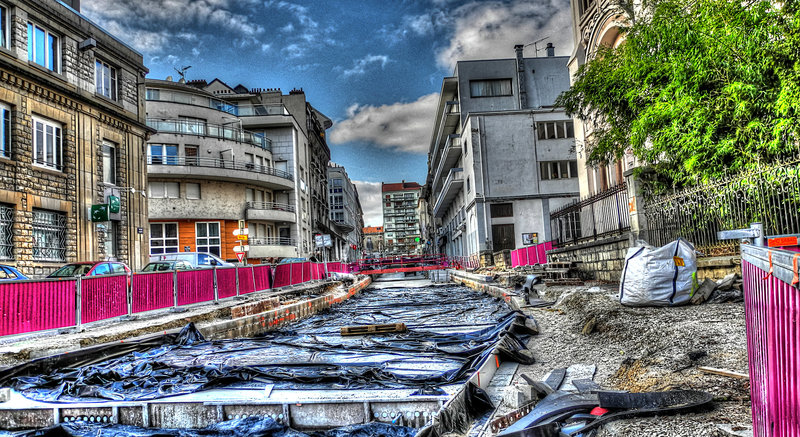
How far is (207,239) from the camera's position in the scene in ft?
116

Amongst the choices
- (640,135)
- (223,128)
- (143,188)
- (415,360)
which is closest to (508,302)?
(640,135)

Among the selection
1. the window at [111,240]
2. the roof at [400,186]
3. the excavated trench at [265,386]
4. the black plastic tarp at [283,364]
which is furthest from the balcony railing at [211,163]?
the roof at [400,186]

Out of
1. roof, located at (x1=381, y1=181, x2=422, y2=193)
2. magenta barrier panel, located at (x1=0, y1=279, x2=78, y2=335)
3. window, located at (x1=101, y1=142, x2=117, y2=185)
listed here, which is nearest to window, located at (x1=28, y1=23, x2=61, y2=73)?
window, located at (x1=101, y1=142, x2=117, y2=185)

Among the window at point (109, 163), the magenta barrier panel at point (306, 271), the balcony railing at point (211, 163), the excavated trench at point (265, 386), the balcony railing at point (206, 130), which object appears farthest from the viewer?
the balcony railing at point (206, 130)

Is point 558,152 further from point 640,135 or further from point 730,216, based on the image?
point 730,216

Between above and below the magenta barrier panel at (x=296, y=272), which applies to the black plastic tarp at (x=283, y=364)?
below

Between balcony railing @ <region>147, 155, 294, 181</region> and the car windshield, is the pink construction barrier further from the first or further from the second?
balcony railing @ <region>147, 155, 294, 181</region>

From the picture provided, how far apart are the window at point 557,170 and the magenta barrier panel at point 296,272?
18534 millimetres

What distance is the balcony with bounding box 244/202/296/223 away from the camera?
1457 inches

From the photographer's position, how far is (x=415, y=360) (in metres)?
7.05

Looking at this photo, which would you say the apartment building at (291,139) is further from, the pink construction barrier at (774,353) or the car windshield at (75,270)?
the pink construction barrier at (774,353)

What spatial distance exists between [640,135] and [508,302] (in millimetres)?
5243

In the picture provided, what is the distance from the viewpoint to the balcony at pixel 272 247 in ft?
119

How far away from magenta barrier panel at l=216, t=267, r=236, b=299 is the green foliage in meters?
11.4
